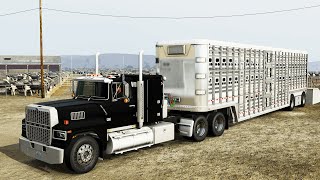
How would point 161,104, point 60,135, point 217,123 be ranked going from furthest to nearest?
point 217,123
point 161,104
point 60,135

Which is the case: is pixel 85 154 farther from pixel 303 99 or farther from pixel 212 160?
pixel 303 99

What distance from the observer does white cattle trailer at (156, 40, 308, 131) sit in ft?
39.6

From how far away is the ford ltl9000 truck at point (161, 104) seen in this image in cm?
878

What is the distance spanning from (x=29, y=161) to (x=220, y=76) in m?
7.65

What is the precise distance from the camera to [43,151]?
28.7ft

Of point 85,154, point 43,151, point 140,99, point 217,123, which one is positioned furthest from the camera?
point 217,123

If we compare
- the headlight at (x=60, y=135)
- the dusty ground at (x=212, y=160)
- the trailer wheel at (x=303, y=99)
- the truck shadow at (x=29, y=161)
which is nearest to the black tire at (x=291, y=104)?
the trailer wheel at (x=303, y=99)

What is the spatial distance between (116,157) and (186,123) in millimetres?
3142

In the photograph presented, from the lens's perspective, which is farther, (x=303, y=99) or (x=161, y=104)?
(x=303, y=99)

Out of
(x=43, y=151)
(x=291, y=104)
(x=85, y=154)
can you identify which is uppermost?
(x=291, y=104)

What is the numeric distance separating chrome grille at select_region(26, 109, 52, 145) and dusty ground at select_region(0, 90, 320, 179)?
95 cm

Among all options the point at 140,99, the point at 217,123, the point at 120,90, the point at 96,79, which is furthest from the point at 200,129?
the point at 96,79

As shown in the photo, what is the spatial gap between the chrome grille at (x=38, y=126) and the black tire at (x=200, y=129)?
18.6 feet

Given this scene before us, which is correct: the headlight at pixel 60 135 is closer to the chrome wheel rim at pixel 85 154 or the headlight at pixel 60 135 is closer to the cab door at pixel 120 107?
the chrome wheel rim at pixel 85 154
